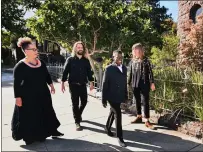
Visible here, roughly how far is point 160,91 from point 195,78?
0.97m

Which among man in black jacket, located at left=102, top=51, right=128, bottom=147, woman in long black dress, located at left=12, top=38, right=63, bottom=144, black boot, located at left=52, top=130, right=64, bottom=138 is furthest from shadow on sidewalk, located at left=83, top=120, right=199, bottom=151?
woman in long black dress, located at left=12, top=38, right=63, bottom=144

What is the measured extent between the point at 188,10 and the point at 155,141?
8.88 m

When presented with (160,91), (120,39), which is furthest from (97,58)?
(160,91)

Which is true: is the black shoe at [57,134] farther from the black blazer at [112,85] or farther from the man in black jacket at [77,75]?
the black blazer at [112,85]

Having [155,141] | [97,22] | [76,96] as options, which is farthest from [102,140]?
[97,22]

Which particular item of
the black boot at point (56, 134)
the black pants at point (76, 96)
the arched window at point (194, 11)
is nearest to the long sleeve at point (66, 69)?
the black pants at point (76, 96)

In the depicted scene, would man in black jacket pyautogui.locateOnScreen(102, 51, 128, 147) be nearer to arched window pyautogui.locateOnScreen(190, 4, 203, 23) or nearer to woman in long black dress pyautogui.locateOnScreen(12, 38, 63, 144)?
woman in long black dress pyautogui.locateOnScreen(12, 38, 63, 144)

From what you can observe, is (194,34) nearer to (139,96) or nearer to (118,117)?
(139,96)

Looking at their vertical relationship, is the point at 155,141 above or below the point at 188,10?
below

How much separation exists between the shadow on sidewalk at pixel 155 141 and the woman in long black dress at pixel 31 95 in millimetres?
1185

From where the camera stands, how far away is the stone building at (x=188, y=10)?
40.7ft

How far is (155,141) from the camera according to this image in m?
5.14

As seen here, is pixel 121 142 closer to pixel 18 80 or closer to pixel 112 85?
pixel 112 85

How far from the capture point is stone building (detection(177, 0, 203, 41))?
12.4 meters
